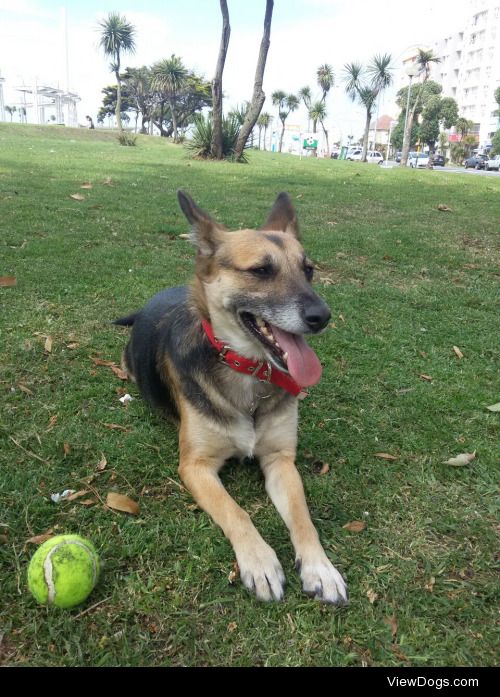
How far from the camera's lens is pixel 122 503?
3.07 meters

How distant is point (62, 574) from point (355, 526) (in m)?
1.66

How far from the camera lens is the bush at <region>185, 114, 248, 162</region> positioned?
72.1ft

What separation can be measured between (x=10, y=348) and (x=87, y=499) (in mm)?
2316

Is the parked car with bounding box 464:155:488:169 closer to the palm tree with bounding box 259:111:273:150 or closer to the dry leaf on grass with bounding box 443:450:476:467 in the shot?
the palm tree with bounding box 259:111:273:150

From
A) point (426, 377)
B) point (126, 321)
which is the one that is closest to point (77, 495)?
point (126, 321)

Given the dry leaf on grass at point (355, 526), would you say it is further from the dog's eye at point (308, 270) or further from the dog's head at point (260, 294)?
the dog's eye at point (308, 270)

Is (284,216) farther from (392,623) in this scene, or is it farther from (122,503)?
(392,623)

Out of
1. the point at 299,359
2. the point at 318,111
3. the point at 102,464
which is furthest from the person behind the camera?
the point at 318,111

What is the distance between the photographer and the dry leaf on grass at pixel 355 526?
119 inches

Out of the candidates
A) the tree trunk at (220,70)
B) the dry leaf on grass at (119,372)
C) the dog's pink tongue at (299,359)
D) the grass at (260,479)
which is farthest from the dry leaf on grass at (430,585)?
the tree trunk at (220,70)

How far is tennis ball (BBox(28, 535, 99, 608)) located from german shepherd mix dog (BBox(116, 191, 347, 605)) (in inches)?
31.4

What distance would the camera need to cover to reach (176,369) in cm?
371
